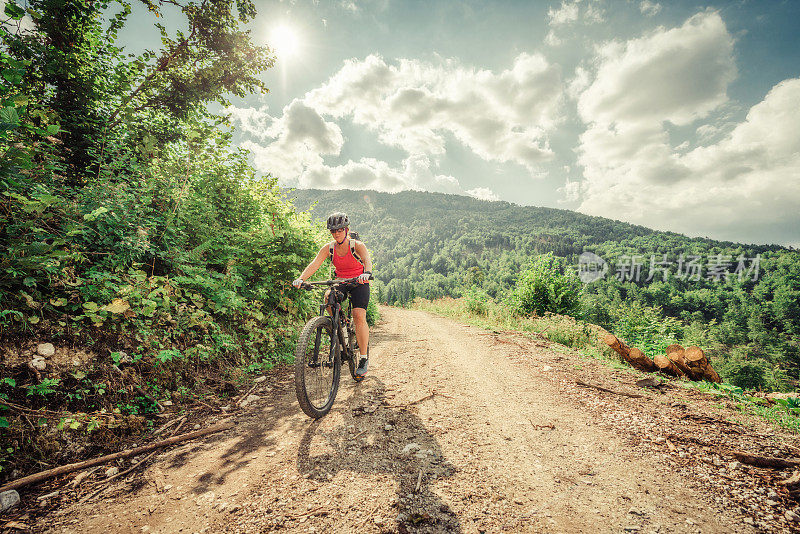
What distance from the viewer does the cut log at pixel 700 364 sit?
615cm

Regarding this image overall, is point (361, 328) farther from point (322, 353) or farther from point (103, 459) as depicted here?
point (103, 459)

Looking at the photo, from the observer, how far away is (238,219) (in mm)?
6719

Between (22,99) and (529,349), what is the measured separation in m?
10.4

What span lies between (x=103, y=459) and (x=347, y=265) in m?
3.66

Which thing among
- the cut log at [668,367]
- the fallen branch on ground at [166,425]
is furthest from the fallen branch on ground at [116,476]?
the cut log at [668,367]

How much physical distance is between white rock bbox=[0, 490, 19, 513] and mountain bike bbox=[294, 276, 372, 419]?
2386 mm

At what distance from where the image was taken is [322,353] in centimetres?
443

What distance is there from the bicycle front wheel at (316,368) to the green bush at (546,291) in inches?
536

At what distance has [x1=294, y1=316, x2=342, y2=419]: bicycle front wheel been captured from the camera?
3.82 m

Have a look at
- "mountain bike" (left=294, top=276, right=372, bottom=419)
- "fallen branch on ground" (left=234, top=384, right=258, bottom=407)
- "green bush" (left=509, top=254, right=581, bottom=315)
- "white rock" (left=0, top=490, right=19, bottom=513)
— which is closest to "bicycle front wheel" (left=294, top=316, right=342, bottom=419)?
"mountain bike" (left=294, top=276, right=372, bottom=419)

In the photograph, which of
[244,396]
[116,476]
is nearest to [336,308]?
[244,396]

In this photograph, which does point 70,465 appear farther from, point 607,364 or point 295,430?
point 607,364

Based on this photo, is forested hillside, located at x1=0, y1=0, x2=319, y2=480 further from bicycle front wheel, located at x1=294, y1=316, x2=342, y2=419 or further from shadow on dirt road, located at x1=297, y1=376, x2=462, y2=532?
shadow on dirt road, located at x1=297, y1=376, x2=462, y2=532

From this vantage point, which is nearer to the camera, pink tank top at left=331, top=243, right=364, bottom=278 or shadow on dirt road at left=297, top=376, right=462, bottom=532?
shadow on dirt road at left=297, top=376, right=462, bottom=532
